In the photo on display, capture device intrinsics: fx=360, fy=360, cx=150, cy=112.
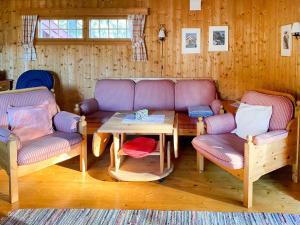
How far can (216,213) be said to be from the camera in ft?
10.0

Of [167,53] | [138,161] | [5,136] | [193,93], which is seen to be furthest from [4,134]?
[167,53]

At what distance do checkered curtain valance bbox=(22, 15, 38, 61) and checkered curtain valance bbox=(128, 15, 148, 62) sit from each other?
159 cm

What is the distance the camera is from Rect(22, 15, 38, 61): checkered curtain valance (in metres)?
5.83

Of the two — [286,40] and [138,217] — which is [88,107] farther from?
[286,40]

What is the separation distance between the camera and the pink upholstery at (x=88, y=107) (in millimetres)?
4973

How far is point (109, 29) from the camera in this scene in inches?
229

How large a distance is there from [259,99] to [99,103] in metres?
2.44

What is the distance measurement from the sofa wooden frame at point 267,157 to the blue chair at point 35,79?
10.6ft

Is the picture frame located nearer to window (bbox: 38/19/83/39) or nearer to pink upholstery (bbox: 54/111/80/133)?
pink upholstery (bbox: 54/111/80/133)

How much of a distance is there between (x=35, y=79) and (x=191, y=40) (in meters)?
2.56

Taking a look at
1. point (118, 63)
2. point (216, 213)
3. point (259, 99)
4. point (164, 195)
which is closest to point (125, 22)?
point (118, 63)

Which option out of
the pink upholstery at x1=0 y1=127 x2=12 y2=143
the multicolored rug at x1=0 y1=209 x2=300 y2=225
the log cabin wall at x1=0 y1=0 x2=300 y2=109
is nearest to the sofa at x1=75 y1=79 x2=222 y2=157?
the log cabin wall at x1=0 y1=0 x2=300 y2=109

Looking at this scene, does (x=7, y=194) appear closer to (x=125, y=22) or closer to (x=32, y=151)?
(x=32, y=151)

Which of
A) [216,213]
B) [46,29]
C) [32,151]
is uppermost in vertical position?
[46,29]
